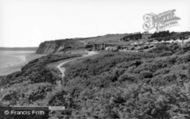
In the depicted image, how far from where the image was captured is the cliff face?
948 centimetres

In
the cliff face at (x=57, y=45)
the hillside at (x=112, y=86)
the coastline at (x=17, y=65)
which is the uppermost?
the cliff face at (x=57, y=45)

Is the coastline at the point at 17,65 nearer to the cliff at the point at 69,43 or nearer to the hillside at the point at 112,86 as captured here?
the hillside at the point at 112,86

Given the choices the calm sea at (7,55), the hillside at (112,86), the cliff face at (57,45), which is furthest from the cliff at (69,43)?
the calm sea at (7,55)

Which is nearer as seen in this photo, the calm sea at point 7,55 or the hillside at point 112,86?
the hillside at point 112,86

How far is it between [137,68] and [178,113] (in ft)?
14.5

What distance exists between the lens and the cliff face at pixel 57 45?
948 cm

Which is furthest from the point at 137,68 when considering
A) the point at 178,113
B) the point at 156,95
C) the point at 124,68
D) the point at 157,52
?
the point at 178,113

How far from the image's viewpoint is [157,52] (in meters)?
11.5

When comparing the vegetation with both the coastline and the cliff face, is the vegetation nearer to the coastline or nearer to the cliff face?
the cliff face

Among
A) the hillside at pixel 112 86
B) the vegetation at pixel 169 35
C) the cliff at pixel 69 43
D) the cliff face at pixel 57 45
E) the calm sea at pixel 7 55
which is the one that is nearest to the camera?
the hillside at pixel 112 86

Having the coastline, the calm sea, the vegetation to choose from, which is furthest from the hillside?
the vegetation

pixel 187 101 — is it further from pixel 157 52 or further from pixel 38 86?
pixel 157 52

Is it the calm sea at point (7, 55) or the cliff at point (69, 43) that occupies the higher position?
the cliff at point (69, 43)

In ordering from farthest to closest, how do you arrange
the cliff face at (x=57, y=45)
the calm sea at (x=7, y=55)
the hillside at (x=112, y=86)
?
the cliff face at (x=57, y=45) < the calm sea at (x=7, y=55) < the hillside at (x=112, y=86)
